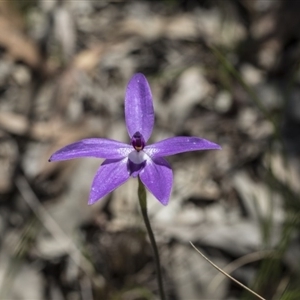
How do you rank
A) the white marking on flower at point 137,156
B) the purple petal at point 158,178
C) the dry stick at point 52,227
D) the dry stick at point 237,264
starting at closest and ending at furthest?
the purple petal at point 158,178 → the white marking on flower at point 137,156 → the dry stick at point 237,264 → the dry stick at point 52,227

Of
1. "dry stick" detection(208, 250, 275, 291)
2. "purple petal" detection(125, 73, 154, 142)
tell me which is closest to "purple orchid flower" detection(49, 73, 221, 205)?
"purple petal" detection(125, 73, 154, 142)

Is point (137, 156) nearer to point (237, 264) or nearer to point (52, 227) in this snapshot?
point (237, 264)

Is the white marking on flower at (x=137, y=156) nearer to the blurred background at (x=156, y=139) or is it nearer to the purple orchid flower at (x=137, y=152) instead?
the purple orchid flower at (x=137, y=152)

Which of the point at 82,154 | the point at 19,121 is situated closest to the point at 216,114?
the point at 19,121

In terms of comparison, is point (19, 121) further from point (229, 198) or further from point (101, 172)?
point (101, 172)

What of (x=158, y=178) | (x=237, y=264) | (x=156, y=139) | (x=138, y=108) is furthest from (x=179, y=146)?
(x=156, y=139)

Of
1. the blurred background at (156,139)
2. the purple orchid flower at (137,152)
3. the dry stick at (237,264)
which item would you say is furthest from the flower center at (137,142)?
the dry stick at (237,264)
